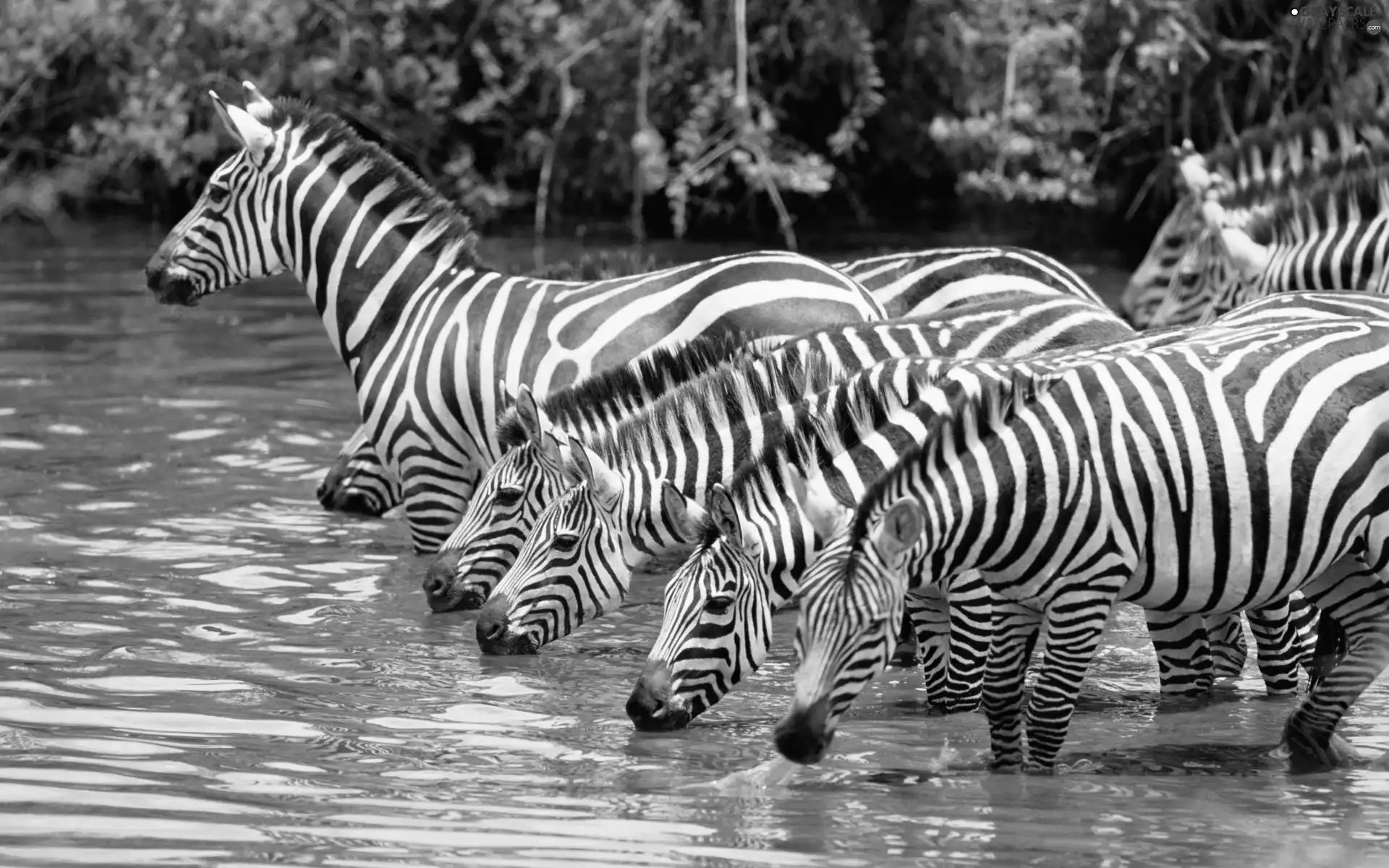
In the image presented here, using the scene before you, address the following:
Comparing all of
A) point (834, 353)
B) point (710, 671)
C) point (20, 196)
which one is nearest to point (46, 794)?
point (710, 671)

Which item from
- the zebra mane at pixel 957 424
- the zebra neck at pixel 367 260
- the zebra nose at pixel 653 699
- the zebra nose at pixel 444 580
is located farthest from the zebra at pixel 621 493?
the zebra neck at pixel 367 260

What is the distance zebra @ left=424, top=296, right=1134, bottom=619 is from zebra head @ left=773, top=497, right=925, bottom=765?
205 cm

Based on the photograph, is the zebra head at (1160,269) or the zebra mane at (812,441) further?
the zebra head at (1160,269)

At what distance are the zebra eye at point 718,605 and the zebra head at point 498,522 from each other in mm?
1717

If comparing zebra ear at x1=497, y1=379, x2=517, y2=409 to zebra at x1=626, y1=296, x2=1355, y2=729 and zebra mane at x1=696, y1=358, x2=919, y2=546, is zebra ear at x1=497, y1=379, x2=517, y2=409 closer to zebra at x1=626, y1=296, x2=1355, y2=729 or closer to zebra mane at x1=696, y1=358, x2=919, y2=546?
zebra at x1=626, y1=296, x2=1355, y2=729

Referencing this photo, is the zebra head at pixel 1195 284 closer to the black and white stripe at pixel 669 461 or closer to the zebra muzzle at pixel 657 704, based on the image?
the black and white stripe at pixel 669 461

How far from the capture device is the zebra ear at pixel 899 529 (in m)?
5.70

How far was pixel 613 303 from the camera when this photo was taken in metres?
9.51

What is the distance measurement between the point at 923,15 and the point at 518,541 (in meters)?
12.8

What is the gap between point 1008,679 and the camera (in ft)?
21.5

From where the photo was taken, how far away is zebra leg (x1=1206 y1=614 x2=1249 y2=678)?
794 cm

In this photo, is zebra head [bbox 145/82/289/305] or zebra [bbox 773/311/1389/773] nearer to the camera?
zebra [bbox 773/311/1389/773]

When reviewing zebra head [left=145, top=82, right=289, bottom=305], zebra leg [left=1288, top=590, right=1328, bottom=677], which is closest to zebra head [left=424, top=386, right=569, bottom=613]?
zebra head [left=145, top=82, right=289, bottom=305]

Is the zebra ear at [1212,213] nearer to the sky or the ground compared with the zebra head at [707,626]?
nearer to the sky
